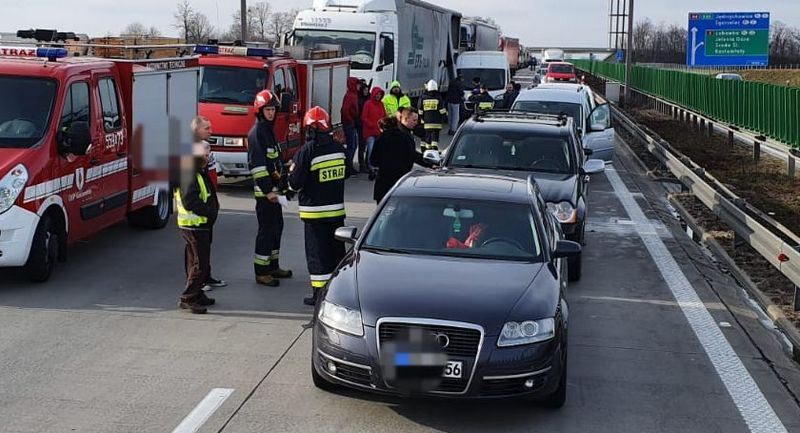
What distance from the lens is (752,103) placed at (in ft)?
90.7

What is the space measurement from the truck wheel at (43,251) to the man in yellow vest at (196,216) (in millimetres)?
1597

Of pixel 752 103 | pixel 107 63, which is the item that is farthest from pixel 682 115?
pixel 107 63

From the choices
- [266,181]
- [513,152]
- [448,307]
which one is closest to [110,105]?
[266,181]

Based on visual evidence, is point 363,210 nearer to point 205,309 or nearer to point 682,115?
point 205,309

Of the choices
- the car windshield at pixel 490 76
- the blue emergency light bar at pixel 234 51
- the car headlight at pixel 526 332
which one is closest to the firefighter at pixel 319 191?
the car headlight at pixel 526 332

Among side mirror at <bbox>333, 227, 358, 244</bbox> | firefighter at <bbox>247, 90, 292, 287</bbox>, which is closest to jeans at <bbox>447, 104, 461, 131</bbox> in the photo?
firefighter at <bbox>247, 90, 292, 287</bbox>

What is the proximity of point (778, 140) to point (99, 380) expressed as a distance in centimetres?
2077

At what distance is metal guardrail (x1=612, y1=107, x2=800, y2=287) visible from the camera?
952 cm

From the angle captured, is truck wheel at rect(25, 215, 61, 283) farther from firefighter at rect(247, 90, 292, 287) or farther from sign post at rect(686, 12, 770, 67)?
sign post at rect(686, 12, 770, 67)

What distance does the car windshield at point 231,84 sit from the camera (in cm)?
1722

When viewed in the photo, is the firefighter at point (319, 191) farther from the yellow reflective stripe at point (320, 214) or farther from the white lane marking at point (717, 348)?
the white lane marking at point (717, 348)

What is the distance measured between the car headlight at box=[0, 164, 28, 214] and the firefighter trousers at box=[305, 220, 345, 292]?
8.72ft

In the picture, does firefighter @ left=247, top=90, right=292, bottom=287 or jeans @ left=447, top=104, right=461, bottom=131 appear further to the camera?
jeans @ left=447, top=104, right=461, bottom=131

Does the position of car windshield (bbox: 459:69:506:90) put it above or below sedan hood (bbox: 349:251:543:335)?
above
